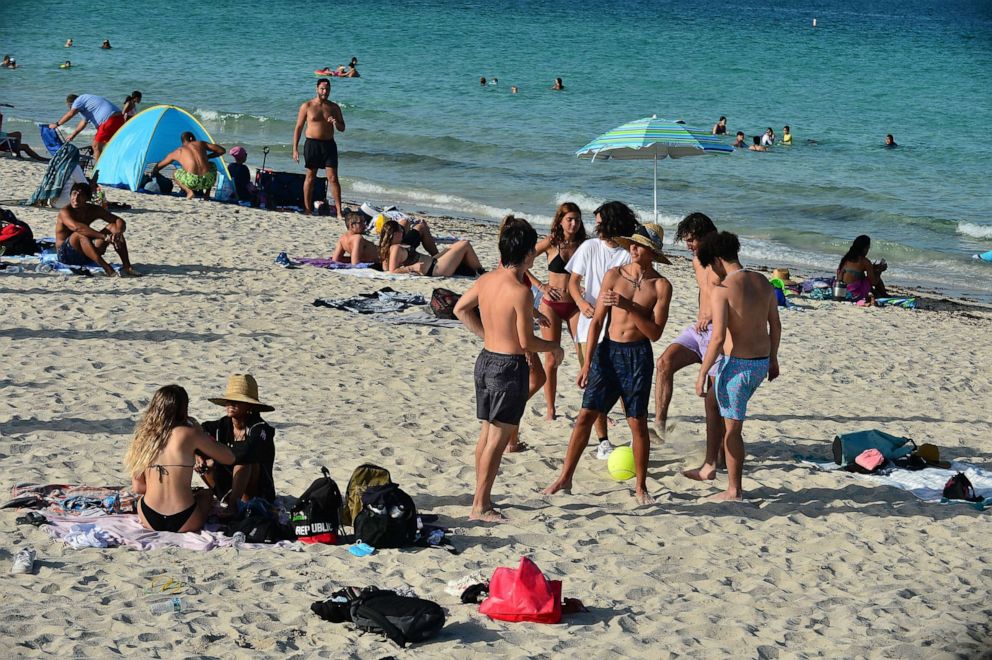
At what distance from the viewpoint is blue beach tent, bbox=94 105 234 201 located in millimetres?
16548

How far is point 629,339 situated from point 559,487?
1.03 meters

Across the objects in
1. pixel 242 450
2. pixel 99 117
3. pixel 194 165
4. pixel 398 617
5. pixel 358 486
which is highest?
pixel 99 117

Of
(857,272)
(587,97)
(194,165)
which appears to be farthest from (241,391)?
(587,97)

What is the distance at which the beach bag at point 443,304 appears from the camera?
10.8m

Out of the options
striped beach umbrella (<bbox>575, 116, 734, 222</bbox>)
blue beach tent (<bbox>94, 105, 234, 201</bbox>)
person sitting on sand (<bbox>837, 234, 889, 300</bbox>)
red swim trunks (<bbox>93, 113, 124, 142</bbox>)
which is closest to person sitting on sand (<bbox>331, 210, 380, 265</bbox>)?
striped beach umbrella (<bbox>575, 116, 734, 222</bbox>)

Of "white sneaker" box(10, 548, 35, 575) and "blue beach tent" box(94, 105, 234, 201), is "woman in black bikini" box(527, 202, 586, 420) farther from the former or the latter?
"blue beach tent" box(94, 105, 234, 201)

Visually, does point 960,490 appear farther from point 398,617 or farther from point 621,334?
point 398,617

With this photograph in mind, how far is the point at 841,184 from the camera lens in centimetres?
2478

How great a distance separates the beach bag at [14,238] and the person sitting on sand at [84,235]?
67cm

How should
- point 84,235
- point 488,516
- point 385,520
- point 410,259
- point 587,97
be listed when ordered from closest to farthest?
1. point 385,520
2. point 488,516
3. point 84,235
4. point 410,259
5. point 587,97

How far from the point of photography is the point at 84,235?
37.7 feet

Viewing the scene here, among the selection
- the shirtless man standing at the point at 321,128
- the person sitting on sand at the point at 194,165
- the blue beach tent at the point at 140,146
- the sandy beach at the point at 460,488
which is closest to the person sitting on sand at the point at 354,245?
the sandy beach at the point at 460,488

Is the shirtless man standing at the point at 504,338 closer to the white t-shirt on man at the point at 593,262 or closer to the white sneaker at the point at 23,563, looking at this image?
the white t-shirt on man at the point at 593,262

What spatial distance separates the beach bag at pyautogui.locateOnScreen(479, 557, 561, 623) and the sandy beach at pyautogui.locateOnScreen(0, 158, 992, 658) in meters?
0.07
